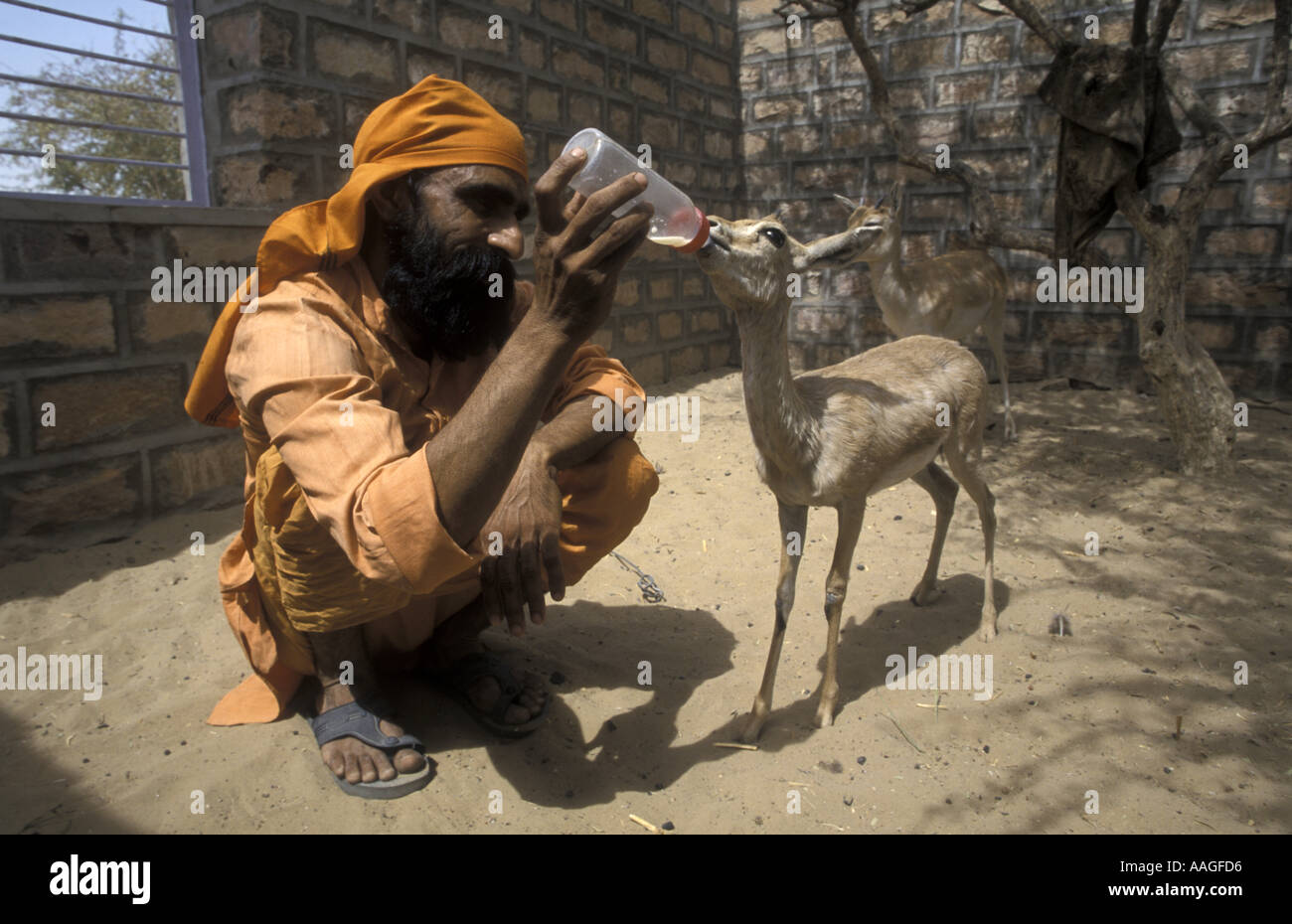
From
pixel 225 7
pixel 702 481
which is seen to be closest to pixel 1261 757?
pixel 702 481

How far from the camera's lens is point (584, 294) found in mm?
1699

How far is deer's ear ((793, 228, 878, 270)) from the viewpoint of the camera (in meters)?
2.71

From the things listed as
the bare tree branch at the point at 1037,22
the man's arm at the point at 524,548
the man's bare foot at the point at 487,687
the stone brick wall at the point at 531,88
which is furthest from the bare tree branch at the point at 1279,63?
the man's bare foot at the point at 487,687

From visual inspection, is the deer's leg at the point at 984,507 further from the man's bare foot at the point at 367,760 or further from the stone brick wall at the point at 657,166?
the stone brick wall at the point at 657,166

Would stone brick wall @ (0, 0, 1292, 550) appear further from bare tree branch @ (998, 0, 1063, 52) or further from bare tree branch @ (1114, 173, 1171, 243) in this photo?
bare tree branch @ (998, 0, 1063, 52)

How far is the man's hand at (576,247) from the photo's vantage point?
1670 millimetres

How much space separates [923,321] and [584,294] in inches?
213

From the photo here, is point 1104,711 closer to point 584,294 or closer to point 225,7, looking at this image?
point 584,294

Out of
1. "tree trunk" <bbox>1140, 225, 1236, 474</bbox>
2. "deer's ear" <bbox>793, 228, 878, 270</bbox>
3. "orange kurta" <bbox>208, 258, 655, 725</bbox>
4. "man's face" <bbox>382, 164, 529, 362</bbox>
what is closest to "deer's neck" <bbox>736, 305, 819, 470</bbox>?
"deer's ear" <bbox>793, 228, 878, 270</bbox>

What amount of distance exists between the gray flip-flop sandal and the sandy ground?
42mm

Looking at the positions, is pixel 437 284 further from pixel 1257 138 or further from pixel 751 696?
pixel 1257 138

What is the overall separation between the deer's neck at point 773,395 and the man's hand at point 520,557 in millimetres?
891

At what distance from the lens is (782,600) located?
2.85m

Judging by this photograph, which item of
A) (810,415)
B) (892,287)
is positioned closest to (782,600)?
(810,415)
